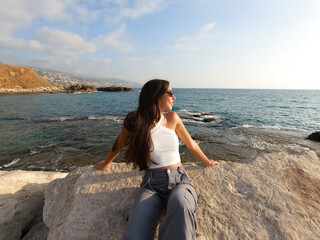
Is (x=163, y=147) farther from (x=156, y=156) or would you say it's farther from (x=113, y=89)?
(x=113, y=89)

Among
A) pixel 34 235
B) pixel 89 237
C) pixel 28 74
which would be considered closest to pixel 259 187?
pixel 89 237

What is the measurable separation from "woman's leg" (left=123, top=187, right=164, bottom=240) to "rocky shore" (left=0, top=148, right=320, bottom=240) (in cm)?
55

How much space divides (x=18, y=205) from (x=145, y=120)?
343 centimetres

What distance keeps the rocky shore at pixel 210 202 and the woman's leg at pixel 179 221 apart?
0.48 m

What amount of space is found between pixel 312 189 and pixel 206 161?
6.07 feet

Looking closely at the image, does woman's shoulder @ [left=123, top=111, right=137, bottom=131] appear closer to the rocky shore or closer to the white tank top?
the white tank top

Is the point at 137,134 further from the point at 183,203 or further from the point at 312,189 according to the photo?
the point at 312,189

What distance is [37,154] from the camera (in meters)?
8.28

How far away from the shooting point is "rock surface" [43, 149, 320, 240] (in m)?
2.17

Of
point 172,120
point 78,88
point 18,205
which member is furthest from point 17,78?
point 172,120

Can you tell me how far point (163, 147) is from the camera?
2.61 metres

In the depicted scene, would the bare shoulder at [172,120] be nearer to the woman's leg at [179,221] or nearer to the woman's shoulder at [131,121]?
the woman's shoulder at [131,121]

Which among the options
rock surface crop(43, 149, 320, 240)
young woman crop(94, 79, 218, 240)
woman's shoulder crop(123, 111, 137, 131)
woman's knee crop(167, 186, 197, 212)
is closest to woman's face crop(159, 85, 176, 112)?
A: young woman crop(94, 79, 218, 240)

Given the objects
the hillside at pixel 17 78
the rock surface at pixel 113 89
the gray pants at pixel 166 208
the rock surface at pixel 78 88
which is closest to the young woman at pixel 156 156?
the gray pants at pixel 166 208
